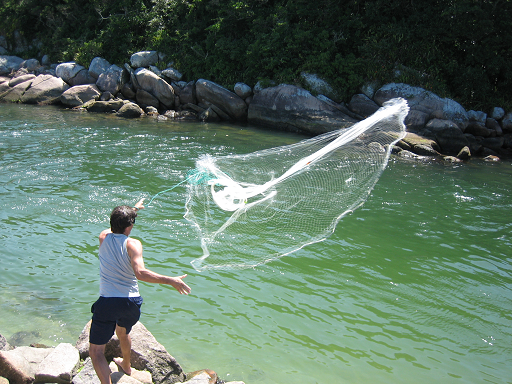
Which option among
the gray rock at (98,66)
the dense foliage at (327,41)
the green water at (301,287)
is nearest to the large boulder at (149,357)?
the green water at (301,287)

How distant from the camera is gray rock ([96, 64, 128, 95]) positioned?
72.5ft

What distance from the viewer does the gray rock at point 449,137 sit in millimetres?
16156

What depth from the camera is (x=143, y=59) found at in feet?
76.5

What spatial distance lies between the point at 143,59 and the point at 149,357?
21959 millimetres

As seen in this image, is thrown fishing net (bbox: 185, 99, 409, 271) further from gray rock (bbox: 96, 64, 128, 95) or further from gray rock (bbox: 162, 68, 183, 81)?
gray rock (bbox: 96, 64, 128, 95)

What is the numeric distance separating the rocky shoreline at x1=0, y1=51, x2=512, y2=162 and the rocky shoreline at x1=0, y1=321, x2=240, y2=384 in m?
13.1

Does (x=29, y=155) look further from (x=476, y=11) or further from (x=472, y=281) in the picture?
(x=476, y=11)

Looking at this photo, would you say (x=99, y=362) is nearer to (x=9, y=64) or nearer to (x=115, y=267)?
(x=115, y=267)

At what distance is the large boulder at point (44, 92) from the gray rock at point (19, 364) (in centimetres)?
2098

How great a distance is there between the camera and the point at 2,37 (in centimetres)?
3048

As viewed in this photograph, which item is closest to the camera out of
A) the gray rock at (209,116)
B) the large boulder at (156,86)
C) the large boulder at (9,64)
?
the gray rock at (209,116)

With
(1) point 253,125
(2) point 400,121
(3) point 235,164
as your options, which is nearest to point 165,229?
(3) point 235,164

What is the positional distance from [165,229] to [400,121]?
478 centimetres

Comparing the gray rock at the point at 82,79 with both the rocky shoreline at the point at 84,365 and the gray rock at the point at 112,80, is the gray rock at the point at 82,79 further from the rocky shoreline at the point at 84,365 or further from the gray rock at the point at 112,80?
the rocky shoreline at the point at 84,365
